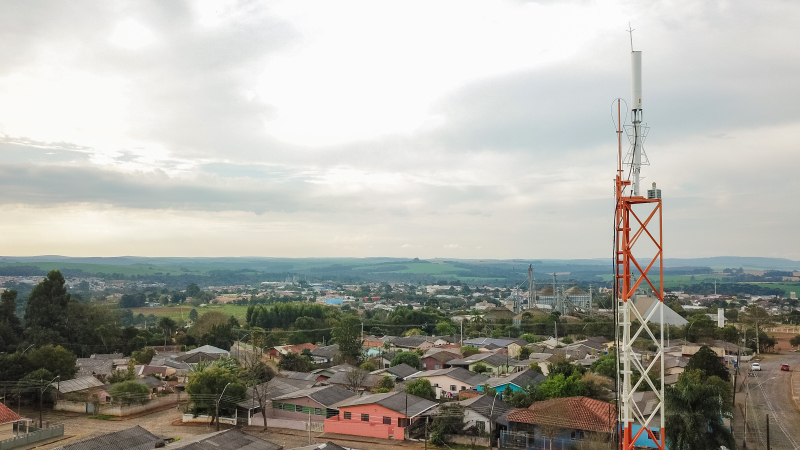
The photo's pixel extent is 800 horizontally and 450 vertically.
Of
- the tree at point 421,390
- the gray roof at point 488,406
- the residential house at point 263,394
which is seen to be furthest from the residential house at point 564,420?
the residential house at point 263,394

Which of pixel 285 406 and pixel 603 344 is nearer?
pixel 285 406

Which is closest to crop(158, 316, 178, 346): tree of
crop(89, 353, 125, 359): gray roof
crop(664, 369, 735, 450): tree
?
crop(89, 353, 125, 359): gray roof

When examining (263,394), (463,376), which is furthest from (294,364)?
(463,376)

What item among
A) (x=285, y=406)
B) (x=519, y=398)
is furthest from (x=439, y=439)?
(x=285, y=406)

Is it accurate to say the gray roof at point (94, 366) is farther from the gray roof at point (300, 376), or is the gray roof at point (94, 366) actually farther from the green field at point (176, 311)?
the green field at point (176, 311)

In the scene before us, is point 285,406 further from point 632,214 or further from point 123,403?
point 632,214

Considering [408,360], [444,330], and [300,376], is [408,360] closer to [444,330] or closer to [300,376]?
[300,376]
